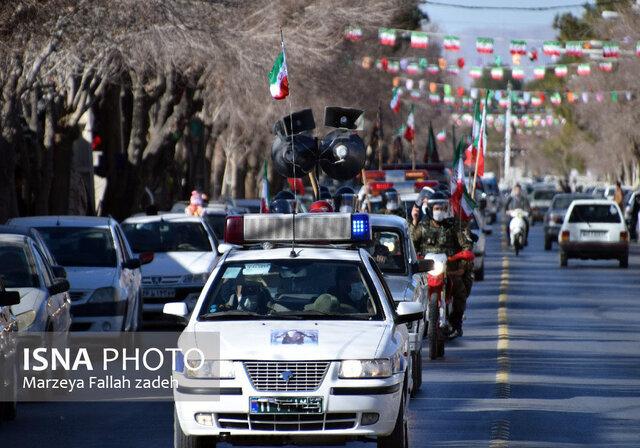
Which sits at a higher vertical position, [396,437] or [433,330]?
[396,437]

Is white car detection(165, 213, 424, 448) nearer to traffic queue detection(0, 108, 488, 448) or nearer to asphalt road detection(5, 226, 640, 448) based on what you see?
traffic queue detection(0, 108, 488, 448)

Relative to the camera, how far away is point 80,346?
721 inches

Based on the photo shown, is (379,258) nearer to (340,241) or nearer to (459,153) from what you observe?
(340,241)

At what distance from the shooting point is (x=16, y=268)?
49.6ft

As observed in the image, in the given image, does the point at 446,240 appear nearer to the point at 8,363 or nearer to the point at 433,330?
the point at 433,330

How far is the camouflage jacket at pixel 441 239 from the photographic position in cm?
1959

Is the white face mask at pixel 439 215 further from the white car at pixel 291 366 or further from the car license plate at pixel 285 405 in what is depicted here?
the car license plate at pixel 285 405

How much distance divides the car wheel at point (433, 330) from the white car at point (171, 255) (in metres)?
4.12

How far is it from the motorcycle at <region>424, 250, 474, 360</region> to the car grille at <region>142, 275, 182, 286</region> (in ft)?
15.2

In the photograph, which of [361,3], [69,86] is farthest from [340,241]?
[361,3]

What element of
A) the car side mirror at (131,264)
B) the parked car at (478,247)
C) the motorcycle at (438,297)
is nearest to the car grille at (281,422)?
the motorcycle at (438,297)

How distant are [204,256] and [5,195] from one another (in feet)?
20.9

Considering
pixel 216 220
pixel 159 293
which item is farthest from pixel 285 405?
pixel 216 220

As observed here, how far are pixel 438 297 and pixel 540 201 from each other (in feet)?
190
